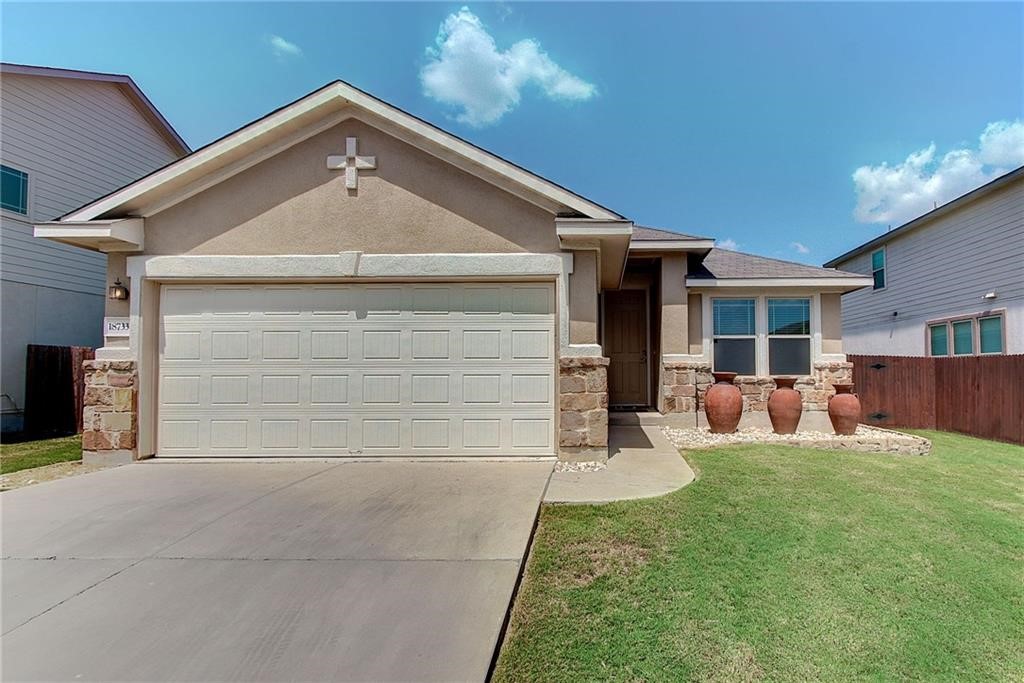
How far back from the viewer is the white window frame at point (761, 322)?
32.4ft

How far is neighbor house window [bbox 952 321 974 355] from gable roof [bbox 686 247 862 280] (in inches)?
191

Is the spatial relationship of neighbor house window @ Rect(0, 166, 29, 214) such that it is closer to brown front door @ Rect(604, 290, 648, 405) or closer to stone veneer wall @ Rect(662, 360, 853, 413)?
brown front door @ Rect(604, 290, 648, 405)

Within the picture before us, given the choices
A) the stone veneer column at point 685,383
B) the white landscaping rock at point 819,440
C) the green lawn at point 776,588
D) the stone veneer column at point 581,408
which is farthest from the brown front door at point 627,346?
the green lawn at point 776,588

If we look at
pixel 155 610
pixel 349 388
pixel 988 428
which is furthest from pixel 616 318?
pixel 155 610

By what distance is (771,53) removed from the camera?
11.9m

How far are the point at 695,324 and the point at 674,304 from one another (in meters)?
0.65

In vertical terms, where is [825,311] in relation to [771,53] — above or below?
below

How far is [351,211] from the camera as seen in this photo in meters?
6.62

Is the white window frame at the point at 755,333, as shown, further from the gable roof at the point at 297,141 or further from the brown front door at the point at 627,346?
the gable roof at the point at 297,141

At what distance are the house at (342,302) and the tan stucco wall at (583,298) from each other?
0.06 ft

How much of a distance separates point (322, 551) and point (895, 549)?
4488mm

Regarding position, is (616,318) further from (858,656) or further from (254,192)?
(858,656)

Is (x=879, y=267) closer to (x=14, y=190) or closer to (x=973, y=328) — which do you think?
(x=973, y=328)

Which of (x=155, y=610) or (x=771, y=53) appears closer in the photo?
(x=155, y=610)
